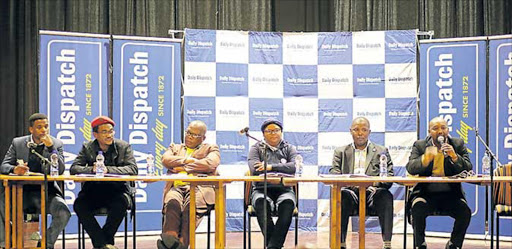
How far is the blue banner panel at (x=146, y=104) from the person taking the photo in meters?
7.11

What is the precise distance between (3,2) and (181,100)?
82.8 inches

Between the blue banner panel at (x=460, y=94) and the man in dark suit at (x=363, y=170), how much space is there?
1.44 m

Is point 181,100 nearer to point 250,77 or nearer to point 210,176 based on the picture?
point 250,77

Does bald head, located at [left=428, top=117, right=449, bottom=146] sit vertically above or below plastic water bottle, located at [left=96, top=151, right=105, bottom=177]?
above

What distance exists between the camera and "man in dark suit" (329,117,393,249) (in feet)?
18.6

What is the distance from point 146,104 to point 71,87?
703 millimetres

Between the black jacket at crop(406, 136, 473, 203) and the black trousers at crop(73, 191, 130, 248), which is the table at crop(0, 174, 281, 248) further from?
the black jacket at crop(406, 136, 473, 203)

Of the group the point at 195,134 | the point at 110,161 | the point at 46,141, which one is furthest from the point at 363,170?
the point at 46,141

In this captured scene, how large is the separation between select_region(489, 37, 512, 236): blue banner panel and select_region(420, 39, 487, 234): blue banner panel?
0.09 metres

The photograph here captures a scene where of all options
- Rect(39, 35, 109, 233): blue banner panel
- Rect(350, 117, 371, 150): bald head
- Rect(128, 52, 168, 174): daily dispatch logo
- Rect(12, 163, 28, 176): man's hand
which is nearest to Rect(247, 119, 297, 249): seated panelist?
Rect(350, 117, 371, 150): bald head

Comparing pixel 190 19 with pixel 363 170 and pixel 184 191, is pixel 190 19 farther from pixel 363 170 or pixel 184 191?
pixel 363 170

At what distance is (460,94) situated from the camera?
23.4 ft

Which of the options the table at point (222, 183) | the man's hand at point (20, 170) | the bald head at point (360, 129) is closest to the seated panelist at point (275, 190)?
the table at point (222, 183)

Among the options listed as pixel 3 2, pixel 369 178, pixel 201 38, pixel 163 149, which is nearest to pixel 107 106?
pixel 163 149
